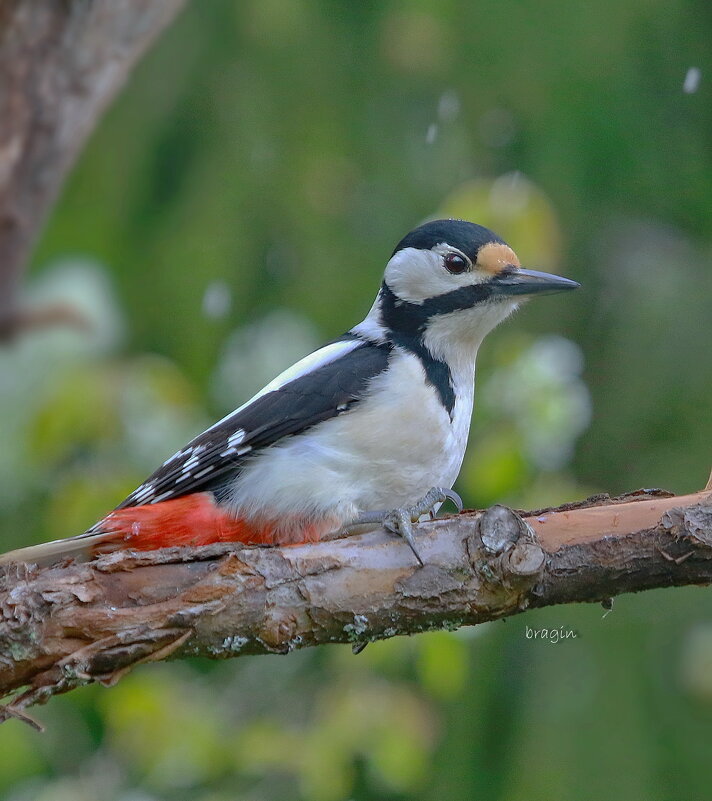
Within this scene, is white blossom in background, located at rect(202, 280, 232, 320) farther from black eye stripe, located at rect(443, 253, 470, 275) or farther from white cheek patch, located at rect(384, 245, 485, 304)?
black eye stripe, located at rect(443, 253, 470, 275)

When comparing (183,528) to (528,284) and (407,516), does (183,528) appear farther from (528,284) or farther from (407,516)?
(528,284)

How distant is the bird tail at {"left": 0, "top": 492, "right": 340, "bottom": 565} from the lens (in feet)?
8.04

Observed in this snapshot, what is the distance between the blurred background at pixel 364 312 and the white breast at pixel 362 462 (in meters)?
0.67

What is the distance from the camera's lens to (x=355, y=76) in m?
4.50

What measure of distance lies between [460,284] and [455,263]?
0.18 feet

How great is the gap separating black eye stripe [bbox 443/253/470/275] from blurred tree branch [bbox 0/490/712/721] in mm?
890

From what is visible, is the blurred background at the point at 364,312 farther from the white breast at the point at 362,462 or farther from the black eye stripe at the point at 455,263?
the white breast at the point at 362,462

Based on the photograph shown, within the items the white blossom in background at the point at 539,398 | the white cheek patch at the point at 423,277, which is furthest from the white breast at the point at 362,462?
the white blossom in background at the point at 539,398

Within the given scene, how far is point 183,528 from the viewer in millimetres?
2535

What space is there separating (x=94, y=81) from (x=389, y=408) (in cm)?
125

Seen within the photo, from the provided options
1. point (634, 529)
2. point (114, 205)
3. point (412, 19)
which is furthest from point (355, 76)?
point (634, 529)

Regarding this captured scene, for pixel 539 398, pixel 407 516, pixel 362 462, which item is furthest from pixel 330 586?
pixel 539 398

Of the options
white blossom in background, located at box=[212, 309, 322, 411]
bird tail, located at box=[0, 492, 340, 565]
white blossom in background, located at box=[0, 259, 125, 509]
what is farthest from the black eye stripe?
white blossom in background, located at box=[0, 259, 125, 509]

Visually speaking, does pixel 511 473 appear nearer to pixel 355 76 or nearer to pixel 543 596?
pixel 543 596
